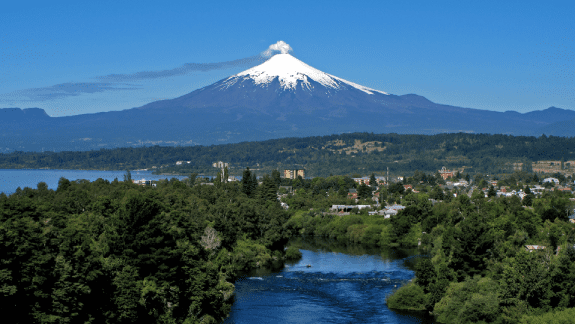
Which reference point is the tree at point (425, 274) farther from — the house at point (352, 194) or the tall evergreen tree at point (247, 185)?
Result: the house at point (352, 194)

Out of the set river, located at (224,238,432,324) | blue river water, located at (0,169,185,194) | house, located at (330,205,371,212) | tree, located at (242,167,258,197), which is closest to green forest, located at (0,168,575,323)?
river, located at (224,238,432,324)

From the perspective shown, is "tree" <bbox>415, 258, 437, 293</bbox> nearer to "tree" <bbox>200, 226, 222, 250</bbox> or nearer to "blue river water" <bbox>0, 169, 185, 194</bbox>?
"tree" <bbox>200, 226, 222, 250</bbox>

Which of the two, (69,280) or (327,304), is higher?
(69,280)

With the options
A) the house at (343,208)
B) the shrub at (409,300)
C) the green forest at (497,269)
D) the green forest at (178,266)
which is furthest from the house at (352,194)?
the shrub at (409,300)

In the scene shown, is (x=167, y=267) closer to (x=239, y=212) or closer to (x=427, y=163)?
(x=239, y=212)

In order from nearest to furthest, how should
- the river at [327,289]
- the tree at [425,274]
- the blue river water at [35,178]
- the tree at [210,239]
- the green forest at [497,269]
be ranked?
the green forest at [497,269] → the river at [327,289] → the tree at [425,274] → the tree at [210,239] → the blue river water at [35,178]

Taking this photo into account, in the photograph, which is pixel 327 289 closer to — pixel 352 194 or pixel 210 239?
pixel 210 239

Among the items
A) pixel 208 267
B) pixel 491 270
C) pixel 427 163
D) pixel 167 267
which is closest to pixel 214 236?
pixel 208 267
